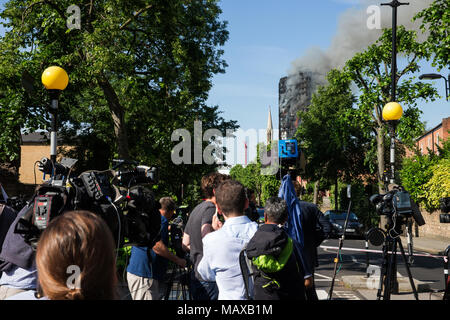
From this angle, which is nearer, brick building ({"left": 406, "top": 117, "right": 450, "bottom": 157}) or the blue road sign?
the blue road sign

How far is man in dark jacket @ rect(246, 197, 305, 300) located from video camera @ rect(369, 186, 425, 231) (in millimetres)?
3118

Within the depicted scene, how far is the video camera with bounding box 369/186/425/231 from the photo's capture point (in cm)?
606

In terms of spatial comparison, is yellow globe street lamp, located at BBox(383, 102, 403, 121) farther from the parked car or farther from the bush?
the bush

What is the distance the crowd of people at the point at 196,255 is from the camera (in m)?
1.60

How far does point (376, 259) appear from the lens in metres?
15.4

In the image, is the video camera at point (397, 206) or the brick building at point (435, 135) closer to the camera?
the video camera at point (397, 206)

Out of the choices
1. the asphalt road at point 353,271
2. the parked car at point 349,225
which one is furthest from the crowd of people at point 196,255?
the parked car at point 349,225

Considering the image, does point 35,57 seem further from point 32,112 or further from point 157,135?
point 157,135

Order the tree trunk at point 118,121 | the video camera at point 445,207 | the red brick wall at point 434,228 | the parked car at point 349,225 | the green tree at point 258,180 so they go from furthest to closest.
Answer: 1. the green tree at point 258,180
2. the red brick wall at point 434,228
3. the parked car at point 349,225
4. the tree trunk at point 118,121
5. the video camera at point 445,207

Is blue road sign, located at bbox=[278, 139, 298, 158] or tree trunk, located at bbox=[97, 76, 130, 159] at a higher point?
tree trunk, located at bbox=[97, 76, 130, 159]

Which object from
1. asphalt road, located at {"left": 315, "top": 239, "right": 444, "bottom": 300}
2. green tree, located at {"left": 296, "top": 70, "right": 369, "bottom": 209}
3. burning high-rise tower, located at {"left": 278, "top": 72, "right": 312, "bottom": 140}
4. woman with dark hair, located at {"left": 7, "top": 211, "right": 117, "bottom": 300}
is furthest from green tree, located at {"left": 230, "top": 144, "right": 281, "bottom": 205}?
woman with dark hair, located at {"left": 7, "top": 211, "right": 117, "bottom": 300}

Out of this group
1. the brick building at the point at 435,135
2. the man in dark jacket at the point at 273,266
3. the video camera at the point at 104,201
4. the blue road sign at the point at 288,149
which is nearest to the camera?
the video camera at the point at 104,201

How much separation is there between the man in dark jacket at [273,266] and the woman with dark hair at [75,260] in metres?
1.81

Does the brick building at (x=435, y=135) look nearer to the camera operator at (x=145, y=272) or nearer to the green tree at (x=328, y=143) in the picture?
the green tree at (x=328, y=143)
